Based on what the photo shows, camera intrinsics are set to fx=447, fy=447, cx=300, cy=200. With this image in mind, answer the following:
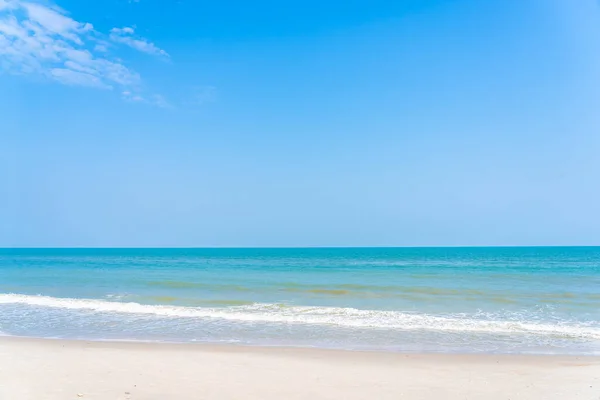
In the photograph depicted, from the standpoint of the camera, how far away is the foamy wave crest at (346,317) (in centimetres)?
1357

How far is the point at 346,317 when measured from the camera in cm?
1570

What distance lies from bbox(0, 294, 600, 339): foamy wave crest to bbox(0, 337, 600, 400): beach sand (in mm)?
3395

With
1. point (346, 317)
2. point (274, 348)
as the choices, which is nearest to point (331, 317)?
point (346, 317)

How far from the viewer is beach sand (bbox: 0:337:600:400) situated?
737 centimetres

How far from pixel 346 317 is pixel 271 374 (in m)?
7.53

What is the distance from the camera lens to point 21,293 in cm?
2419

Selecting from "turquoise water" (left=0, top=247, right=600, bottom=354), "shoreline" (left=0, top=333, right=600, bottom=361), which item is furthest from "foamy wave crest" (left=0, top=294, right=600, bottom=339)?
"shoreline" (left=0, top=333, right=600, bottom=361)

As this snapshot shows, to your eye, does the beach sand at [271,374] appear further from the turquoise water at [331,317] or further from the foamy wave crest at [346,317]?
the foamy wave crest at [346,317]

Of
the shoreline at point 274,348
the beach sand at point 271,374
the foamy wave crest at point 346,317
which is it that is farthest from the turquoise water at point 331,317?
the beach sand at point 271,374

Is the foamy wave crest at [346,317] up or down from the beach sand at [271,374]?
down

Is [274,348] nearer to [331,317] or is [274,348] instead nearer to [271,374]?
[271,374]

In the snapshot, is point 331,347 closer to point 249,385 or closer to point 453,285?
point 249,385

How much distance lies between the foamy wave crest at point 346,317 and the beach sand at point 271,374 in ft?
11.1

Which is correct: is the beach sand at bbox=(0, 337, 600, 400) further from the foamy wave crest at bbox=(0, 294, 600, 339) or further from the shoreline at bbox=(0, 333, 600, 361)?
the foamy wave crest at bbox=(0, 294, 600, 339)
